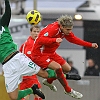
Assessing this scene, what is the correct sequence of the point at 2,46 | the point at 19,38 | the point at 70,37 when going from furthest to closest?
the point at 19,38
the point at 70,37
the point at 2,46

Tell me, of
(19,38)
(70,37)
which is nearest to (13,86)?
(70,37)

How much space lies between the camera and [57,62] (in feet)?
37.1

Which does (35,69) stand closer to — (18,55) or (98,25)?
(18,55)

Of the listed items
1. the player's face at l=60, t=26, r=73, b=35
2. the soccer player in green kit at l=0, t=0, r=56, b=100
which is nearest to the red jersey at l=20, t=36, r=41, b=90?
the soccer player in green kit at l=0, t=0, r=56, b=100

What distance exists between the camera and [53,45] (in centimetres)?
1107

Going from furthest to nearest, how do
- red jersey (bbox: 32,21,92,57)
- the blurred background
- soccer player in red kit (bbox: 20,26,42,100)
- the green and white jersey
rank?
the blurred background → soccer player in red kit (bbox: 20,26,42,100) → red jersey (bbox: 32,21,92,57) → the green and white jersey

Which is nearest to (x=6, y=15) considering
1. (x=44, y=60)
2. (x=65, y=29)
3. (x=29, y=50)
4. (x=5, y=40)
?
(x=5, y=40)

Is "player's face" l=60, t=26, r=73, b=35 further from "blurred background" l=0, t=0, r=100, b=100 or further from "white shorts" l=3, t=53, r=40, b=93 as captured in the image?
"blurred background" l=0, t=0, r=100, b=100

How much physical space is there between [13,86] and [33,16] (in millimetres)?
1744

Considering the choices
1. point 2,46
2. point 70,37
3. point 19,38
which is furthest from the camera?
point 19,38

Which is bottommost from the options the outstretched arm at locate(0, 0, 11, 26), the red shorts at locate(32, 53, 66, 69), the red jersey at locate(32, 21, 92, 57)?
the red shorts at locate(32, 53, 66, 69)

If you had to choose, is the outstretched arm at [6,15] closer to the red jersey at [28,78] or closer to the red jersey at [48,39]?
the red jersey at [48,39]

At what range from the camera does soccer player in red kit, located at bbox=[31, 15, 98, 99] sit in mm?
10711

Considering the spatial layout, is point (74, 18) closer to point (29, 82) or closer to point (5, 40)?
point (29, 82)
